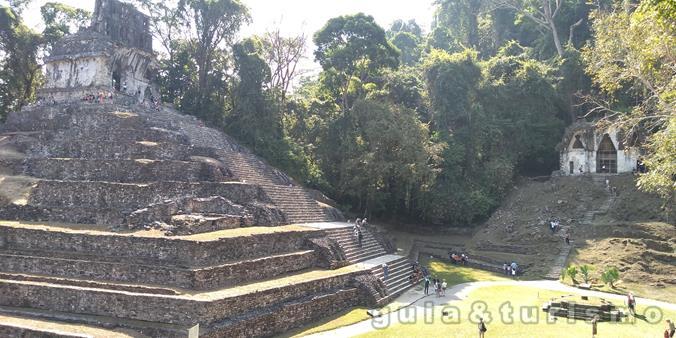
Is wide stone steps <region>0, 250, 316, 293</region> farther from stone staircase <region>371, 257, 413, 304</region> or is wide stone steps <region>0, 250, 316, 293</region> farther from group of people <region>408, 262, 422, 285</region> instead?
group of people <region>408, 262, 422, 285</region>

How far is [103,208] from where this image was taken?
50.9 ft

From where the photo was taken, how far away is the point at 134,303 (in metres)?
11.2

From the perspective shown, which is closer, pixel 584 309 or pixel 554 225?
pixel 584 309

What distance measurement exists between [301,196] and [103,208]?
9188mm

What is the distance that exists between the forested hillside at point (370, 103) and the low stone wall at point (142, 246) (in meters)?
12.0

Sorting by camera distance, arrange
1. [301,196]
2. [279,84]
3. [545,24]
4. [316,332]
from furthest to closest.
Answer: [545,24]
[279,84]
[301,196]
[316,332]

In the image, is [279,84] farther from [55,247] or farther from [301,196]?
[55,247]

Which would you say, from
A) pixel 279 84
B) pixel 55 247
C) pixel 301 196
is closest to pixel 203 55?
pixel 279 84

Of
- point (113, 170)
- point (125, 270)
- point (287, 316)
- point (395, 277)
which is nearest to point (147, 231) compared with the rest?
point (125, 270)

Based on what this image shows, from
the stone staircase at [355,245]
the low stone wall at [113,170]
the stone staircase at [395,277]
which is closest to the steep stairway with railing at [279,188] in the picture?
the stone staircase at [355,245]

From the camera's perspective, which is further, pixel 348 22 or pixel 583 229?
pixel 348 22

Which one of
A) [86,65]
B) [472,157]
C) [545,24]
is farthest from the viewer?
[545,24]

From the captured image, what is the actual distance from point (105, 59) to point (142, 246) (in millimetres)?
16706

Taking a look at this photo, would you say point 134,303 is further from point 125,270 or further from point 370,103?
point 370,103
